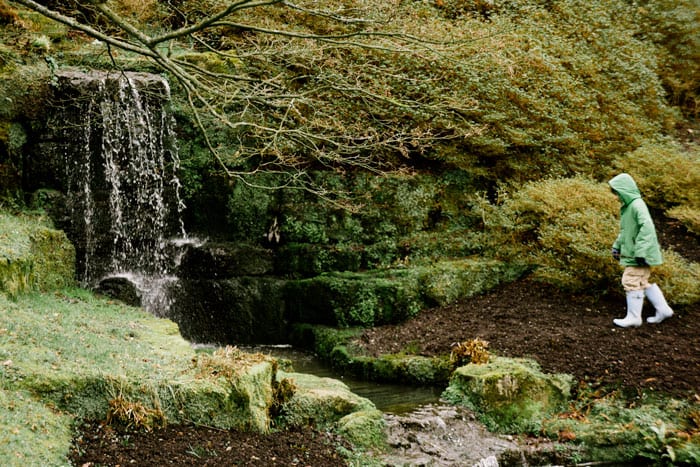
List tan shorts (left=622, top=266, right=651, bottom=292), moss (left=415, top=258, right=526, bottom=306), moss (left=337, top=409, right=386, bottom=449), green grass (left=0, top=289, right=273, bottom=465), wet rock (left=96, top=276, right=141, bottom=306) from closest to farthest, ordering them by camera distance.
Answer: green grass (left=0, top=289, right=273, bottom=465), moss (left=337, top=409, right=386, bottom=449), tan shorts (left=622, top=266, right=651, bottom=292), wet rock (left=96, top=276, right=141, bottom=306), moss (left=415, top=258, right=526, bottom=306)

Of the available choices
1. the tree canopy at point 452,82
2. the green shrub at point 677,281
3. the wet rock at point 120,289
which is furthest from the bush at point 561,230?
the wet rock at point 120,289

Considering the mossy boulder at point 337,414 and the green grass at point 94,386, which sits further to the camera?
the mossy boulder at point 337,414

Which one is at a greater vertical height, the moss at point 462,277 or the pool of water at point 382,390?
the moss at point 462,277

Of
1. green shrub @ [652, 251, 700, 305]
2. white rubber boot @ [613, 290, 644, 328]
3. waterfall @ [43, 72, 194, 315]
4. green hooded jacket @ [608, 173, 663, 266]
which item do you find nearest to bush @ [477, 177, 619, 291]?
green shrub @ [652, 251, 700, 305]

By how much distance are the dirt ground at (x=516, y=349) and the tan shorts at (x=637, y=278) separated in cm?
54

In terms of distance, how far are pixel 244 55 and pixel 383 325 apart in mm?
4601

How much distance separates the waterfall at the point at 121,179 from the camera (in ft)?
31.1

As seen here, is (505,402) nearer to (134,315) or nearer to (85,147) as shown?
(134,315)

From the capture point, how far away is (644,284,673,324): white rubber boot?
294 inches

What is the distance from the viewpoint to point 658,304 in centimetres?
747

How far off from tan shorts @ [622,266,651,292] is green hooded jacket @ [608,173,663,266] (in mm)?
88

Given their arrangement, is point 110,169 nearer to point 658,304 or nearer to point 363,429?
point 363,429

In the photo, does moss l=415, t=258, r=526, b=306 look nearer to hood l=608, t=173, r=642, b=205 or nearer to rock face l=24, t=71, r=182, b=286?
hood l=608, t=173, r=642, b=205

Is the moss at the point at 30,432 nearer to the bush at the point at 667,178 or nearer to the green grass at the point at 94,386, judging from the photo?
the green grass at the point at 94,386
